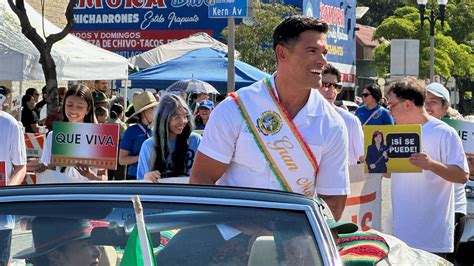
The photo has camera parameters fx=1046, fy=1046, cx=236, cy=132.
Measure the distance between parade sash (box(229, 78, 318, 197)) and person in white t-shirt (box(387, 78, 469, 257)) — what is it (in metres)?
2.35

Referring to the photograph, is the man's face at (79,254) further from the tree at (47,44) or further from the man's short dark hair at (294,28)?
the tree at (47,44)

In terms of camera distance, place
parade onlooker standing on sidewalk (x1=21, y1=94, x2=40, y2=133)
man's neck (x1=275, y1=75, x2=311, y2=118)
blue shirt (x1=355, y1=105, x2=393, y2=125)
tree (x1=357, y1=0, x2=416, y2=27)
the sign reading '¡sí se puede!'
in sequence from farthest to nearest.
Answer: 1. tree (x1=357, y1=0, x2=416, y2=27)
2. parade onlooker standing on sidewalk (x1=21, y1=94, x2=40, y2=133)
3. blue shirt (x1=355, y1=105, x2=393, y2=125)
4. the sign reading '¡sí se puede!'
5. man's neck (x1=275, y1=75, x2=311, y2=118)

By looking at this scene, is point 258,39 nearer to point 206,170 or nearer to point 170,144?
point 170,144

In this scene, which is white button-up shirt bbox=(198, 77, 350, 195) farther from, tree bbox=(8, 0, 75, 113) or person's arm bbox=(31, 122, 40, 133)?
person's arm bbox=(31, 122, 40, 133)

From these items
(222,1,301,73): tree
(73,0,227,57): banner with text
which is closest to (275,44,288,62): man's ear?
(222,1,301,73): tree

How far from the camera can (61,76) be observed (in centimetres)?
1691

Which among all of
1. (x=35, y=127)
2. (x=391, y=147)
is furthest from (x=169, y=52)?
(x=391, y=147)

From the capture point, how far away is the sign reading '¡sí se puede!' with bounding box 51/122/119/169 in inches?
324

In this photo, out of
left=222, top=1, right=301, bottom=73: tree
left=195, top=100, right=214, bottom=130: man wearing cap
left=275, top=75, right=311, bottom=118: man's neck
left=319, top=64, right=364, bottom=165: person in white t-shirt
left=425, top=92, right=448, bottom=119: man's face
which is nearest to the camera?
left=275, top=75, right=311, bottom=118: man's neck

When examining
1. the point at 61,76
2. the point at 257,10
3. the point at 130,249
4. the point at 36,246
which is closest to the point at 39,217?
the point at 36,246

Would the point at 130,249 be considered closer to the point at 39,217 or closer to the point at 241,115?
the point at 39,217

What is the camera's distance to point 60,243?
3.65m

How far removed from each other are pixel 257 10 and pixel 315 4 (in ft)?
58.7

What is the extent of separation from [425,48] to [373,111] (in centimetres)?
4632
